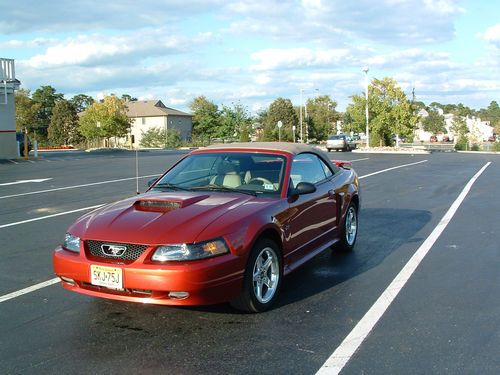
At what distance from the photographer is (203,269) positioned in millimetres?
4141

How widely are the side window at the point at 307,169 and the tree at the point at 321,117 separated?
234 feet

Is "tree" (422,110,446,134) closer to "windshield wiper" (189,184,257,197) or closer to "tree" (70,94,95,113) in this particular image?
"tree" (70,94,95,113)

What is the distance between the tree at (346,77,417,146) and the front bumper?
40.8 meters

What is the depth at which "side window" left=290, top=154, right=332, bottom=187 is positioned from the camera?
5.84 m

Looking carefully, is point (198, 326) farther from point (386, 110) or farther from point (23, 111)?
point (23, 111)

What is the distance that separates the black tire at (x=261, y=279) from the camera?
14.9ft

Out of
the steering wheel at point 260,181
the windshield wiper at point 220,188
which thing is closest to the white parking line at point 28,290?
the windshield wiper at point 220,188

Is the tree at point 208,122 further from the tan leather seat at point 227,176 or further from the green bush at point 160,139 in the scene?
the tan leather seat at point 227,176

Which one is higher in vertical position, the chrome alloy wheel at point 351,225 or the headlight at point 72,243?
the headlight at point 72,243

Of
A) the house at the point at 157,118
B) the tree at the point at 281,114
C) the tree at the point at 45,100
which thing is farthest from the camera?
the tree at the point at 45,100

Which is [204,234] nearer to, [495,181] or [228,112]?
[495,181]

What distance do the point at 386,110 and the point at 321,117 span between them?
44020 millimetres

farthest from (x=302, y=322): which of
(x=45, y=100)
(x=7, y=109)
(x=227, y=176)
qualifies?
(x=45, y=100)

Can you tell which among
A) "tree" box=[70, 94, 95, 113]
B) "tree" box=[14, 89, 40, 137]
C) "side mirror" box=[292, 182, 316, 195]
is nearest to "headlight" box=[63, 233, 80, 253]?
"side mirror" box=[292, 182, 316, 195]
